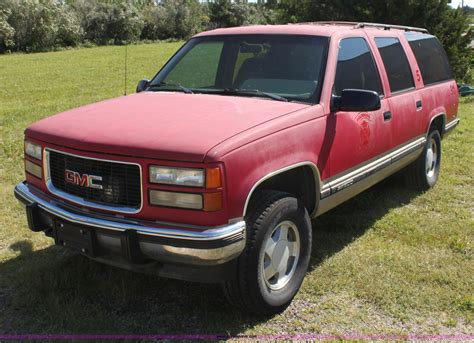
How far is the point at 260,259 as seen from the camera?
3223 mm

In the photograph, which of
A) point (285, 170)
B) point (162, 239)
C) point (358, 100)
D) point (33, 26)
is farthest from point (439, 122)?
point (33, 26)

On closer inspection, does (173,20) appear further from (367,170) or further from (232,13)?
(367,170)

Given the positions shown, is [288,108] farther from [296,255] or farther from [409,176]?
[409,176]

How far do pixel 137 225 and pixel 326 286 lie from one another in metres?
1.59

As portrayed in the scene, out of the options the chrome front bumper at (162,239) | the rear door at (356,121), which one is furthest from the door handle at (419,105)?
the chrome front bumper at (162,239)

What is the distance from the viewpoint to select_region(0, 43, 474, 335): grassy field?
3.40m

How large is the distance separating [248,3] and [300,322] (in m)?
61.8

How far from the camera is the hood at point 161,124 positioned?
2.96 metres

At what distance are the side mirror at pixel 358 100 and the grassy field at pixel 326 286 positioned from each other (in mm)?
1257

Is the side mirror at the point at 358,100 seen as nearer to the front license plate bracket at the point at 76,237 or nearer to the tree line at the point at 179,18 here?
the front license plate bracket at the point at 76,237

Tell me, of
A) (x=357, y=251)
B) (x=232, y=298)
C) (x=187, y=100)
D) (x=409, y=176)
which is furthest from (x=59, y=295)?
(x=409, y=176)

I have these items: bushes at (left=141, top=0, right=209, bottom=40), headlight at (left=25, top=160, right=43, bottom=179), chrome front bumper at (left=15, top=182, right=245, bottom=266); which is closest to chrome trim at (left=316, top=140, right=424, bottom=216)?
chrome front bumper at (left=15, top=182, right=245, bottom=266)

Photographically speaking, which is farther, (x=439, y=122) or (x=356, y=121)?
(x=439, y=122)

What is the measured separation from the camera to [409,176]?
599cm
